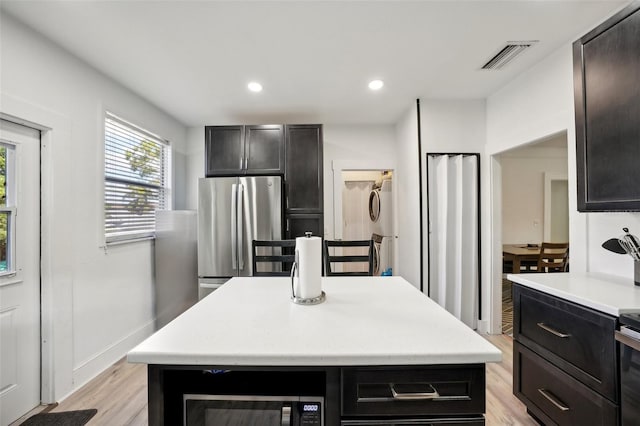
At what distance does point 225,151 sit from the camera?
3406mm

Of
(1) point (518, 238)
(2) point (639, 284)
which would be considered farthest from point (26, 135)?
(1) point (518, 238)

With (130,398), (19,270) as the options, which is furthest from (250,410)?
(19,270)

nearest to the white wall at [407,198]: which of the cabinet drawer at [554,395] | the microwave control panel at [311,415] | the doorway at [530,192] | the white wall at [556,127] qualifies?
the white wall at [556,127]

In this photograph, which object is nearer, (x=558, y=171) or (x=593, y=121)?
(x=593, y=121)

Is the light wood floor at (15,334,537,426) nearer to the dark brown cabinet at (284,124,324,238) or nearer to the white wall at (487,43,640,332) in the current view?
the white wall at (487,43,640,332)

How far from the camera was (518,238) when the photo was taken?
4852mm

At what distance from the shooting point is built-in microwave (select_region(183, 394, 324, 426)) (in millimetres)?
850

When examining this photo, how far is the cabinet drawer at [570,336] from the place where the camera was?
1.26 metres

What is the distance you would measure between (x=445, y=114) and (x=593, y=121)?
5.48 feet

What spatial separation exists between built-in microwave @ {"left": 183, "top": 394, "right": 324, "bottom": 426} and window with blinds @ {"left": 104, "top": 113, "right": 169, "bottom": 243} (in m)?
2.23

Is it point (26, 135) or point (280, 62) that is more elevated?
point (280, 62)

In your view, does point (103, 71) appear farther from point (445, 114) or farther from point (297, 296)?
point (445, 114)

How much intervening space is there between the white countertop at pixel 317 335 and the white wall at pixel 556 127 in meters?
1.47

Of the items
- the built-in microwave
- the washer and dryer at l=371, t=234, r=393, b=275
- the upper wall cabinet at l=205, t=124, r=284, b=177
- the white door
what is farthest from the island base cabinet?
the washer and dryer at l=371, t=234, r=393, b=275
